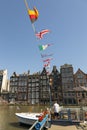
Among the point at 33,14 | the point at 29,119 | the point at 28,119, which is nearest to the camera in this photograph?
the point at 33,14

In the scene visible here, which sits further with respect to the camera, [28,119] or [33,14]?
[28,119]

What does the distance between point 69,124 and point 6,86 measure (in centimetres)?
8989

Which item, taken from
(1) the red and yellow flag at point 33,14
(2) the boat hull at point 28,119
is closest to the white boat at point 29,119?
(2) the boat hull at point 28,119

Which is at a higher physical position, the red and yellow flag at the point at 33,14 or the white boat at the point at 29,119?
the red and yellow flag at the point at 33,14

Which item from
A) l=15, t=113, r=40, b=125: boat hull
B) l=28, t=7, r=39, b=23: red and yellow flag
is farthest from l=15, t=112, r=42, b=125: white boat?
l=28, t=7, r=39, b=23: red and yellow flag

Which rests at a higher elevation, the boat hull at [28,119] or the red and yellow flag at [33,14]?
the red and yellow flag at [33,14]

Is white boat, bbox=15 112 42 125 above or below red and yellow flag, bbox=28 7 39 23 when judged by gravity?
below

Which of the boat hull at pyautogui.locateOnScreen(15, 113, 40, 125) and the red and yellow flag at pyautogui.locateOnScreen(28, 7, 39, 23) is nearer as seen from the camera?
the red and yellow flag at pyautogui.locateOnScreen(28, 7, 39, 23)

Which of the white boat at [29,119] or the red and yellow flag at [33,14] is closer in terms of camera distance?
the red and yellow flag at [33,14]

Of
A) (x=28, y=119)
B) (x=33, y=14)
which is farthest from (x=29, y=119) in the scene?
(x=33, y=14)

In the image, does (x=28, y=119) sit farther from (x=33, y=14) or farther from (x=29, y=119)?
(x=33, y=14)

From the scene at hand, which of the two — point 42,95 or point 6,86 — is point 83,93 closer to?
point 42,95

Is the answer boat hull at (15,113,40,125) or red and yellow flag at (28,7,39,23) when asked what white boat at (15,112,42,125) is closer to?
boat hull at (15,113,40,125)

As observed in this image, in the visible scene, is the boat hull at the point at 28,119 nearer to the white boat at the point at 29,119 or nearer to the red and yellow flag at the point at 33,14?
the white boat at the point at 29,119
